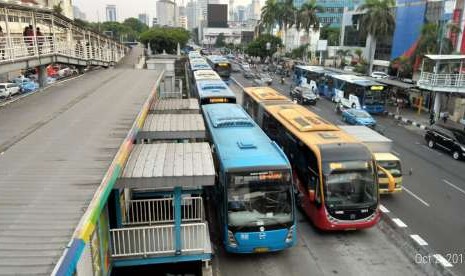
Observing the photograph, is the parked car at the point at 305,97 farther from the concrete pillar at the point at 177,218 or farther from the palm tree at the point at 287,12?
the palm tree at the point at 287,12

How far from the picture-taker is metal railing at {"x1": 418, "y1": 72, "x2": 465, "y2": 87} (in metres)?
28.3

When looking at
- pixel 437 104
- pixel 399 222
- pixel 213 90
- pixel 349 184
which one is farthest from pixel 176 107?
pixel 437 104

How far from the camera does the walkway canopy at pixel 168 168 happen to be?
8.18 m

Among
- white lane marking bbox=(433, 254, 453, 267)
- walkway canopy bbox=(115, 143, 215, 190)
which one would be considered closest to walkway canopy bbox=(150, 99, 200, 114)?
walkway canopy bbox=(115, 143, 215, 190)

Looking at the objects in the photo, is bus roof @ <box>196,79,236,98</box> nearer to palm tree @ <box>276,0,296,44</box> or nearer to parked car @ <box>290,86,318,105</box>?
parked car @ <box>290,86,318,105</box>

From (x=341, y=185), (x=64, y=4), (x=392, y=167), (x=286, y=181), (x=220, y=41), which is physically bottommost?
(x=392, y=167)

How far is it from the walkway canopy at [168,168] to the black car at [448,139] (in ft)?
55.0

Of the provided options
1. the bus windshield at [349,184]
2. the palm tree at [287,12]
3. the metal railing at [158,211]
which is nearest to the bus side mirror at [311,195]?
the bus windshield at [349,184]

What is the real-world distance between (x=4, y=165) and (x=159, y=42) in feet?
199

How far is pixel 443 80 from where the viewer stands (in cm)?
3003

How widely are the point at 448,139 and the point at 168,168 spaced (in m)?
18.9

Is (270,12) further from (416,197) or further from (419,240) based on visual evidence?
(419,240)

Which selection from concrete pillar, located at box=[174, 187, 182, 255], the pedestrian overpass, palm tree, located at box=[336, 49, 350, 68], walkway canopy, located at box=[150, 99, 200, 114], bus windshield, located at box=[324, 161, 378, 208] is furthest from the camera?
palm tree, located at box=[336, 49, 350, 68]

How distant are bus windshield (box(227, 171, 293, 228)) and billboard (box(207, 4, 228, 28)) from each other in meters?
192
